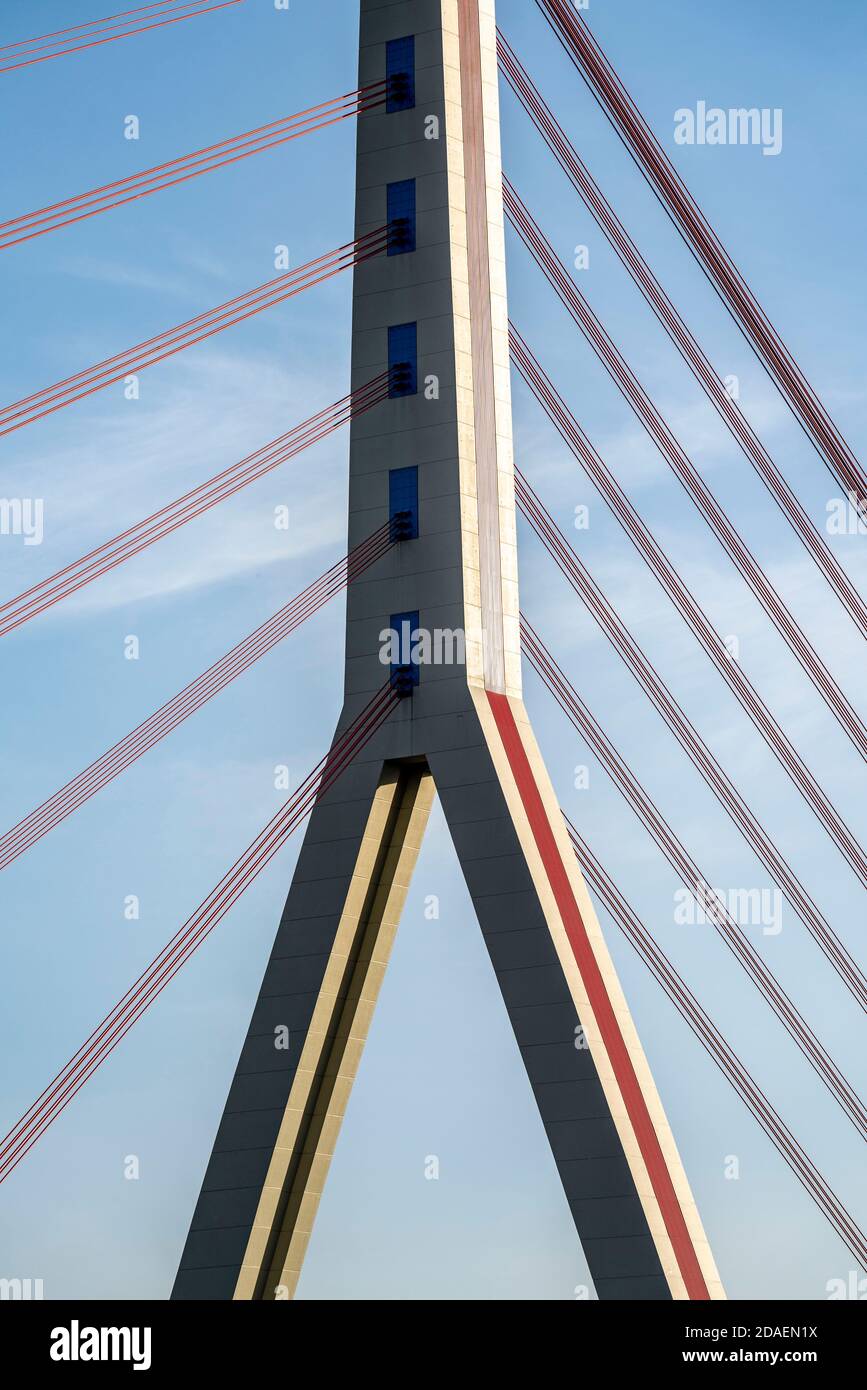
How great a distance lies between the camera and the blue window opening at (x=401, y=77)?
46.2 m

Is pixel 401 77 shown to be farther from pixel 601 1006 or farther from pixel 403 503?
pixel 601 1006

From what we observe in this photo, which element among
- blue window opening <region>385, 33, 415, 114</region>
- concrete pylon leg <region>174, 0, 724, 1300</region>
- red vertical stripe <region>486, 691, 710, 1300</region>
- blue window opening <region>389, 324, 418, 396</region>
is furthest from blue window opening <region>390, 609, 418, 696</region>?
blue window opening <region>385, 33, 415, 114</region>

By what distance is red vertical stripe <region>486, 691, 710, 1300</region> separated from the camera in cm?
4075

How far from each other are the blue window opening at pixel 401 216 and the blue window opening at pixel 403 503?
3.85 metres

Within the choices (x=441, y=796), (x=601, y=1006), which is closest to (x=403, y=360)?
(x=441, y=796)

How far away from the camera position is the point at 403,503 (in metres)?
44.8

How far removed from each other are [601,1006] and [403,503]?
903 centimetres

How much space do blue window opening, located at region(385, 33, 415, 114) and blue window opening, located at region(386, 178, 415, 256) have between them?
140cm

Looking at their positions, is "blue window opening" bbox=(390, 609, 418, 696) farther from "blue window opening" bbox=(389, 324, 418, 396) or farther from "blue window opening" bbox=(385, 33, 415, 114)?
"blue window opening" bbox=(385, 33, 415, 114)

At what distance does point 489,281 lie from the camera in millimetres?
45594
